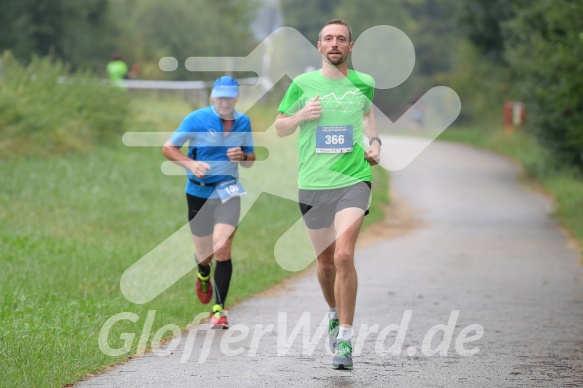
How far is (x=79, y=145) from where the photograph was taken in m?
22.1

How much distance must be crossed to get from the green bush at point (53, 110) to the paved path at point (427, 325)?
654 centimetres

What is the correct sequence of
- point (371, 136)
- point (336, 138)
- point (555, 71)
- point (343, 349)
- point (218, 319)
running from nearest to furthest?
point (343, 349) < point (336, 138) < point (371, 136) < point (218, 319) < point (555, 71)

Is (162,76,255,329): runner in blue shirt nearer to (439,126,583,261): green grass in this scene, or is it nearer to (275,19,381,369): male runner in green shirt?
(275,19,381,369): male runner in green shirt

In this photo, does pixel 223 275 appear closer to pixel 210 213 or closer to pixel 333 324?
pixel 210 213

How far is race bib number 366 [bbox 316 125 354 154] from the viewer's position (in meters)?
7.89

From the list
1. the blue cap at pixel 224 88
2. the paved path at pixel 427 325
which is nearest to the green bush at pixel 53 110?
the paved path at pixel 427 325

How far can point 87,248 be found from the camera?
1377cm

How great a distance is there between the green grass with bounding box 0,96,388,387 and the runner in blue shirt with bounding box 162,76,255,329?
2.39 feet

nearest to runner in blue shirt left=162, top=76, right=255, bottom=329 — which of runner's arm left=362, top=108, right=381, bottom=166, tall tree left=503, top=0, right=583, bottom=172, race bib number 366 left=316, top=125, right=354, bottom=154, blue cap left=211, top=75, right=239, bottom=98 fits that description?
blue cap left=211, top=75, right=239, bottom=98

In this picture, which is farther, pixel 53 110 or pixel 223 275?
pixel 53 110

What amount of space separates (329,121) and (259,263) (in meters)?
6.60

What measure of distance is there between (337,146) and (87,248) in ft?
21.4

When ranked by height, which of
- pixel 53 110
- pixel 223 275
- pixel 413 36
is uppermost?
pixel 413 36

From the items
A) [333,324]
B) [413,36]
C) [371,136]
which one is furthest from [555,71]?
[413,36]
